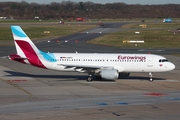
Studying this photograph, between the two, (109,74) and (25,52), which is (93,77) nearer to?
(109,74)

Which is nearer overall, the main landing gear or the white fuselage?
the white fuselage

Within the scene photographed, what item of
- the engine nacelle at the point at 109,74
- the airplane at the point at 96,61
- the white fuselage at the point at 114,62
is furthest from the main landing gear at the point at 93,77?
the engine nacelle at the point at 109,74

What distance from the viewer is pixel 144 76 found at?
5322cm

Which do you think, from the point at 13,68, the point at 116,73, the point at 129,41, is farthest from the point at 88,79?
the point at 129,41

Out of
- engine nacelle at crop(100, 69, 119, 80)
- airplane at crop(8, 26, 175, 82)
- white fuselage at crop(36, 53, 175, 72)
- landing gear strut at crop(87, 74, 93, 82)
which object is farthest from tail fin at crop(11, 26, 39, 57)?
engine nacelle at crop(100, 69, 119, 80)

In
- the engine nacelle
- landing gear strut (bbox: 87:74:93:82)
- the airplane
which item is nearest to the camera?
the engine nacelle

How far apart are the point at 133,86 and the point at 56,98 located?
10.7 metres

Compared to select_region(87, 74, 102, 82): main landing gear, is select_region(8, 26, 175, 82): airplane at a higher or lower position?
higher

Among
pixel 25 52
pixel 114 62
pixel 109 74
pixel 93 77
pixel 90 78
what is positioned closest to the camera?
pixel 109 74

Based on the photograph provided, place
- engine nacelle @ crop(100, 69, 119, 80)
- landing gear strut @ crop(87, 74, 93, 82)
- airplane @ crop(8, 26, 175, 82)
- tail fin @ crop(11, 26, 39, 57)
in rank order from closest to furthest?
1. engine nacelle @ crop(100, 69, 119, 80)
2. airplane @ crop(8, 26, 175, 82)
3. landing gear strut @ crop(87, 74, 93, 82)
4. tail fin @ crop(11, 26, 39, 57)

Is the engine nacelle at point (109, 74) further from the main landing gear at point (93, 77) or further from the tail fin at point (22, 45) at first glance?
the tail fin at point (22, 45)

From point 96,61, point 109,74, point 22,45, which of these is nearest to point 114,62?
point 96,61

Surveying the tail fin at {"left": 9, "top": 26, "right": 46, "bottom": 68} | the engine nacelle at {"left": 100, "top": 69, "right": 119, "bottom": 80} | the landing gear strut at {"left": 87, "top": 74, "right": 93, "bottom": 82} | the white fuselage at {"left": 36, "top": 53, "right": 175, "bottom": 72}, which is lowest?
the landing gear strut at {"left": 87, "top": 74, "right": 93, "bottom": 82}

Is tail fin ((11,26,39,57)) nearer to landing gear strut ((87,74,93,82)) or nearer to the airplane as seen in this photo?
the airplane
